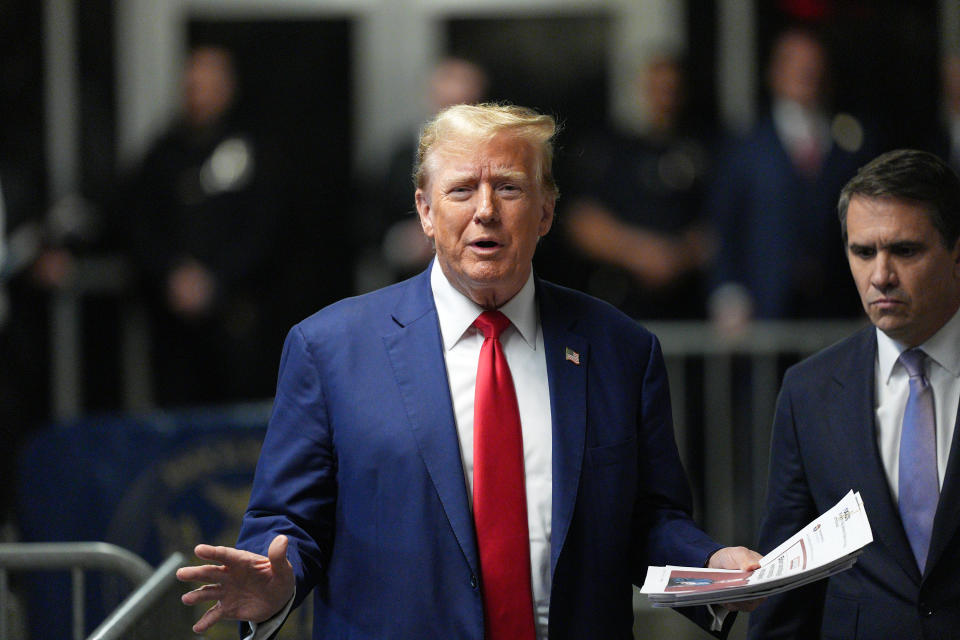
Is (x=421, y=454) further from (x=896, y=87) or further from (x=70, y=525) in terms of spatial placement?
(x=896, y=87)

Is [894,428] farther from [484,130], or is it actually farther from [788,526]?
Result: [484,130]

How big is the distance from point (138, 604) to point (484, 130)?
1709mm

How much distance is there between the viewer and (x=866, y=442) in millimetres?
3766

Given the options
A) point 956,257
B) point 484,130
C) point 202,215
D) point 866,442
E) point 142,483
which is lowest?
point 142,483

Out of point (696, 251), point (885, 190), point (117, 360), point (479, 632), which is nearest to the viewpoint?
point (479, 632)

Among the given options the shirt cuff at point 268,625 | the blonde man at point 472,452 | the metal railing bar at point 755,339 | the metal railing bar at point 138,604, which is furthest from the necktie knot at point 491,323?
the metal railing bar at point 755,339

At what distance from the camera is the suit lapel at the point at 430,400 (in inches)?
140

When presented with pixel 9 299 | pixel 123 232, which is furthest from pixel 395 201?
pixel 9 299

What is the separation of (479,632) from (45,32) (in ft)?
22.6

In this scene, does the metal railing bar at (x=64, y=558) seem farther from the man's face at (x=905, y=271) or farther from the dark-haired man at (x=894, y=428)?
the man's face at (x=905, y=271)

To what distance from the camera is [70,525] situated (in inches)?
255

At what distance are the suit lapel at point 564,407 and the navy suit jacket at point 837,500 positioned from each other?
599 mm

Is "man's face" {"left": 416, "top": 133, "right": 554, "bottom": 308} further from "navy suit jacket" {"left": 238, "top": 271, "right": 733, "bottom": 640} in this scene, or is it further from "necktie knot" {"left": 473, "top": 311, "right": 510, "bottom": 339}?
"navy suit jacket" {"left": 238, "top": 271, "right": 733, "bottom": 640}

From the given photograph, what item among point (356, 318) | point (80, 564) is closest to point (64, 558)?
point (80, 564)
